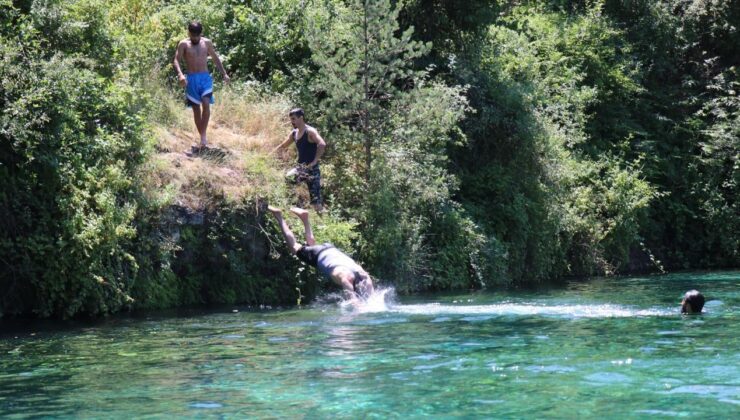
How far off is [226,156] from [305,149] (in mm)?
1400

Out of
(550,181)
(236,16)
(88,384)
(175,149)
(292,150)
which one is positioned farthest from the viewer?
(550,181)

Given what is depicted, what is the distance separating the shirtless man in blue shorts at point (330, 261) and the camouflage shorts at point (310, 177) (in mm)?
1475

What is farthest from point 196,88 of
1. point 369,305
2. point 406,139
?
point 369,305

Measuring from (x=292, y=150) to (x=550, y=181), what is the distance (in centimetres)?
791

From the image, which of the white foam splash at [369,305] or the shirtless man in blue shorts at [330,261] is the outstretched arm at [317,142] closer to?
the shirtless man in blue shorts at [330,261]

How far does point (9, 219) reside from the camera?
48.9 ft

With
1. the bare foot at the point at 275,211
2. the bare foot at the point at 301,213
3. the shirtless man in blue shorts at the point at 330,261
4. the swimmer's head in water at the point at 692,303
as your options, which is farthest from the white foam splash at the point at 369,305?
the swimmer's head in water at the point at 692,303

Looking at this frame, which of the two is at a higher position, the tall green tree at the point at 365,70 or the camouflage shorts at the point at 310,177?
the tall green tree at the point at 365,70

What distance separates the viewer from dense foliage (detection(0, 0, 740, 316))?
1513cm

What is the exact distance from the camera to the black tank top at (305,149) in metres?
18.8

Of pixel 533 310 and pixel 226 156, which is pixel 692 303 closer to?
pixel 533 310

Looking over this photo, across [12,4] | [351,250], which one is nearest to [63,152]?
[12,4]

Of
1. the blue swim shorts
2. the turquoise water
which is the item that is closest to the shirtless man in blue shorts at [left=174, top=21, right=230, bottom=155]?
the blue swim shorts

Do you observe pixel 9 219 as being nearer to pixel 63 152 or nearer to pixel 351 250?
pixel 63 152
